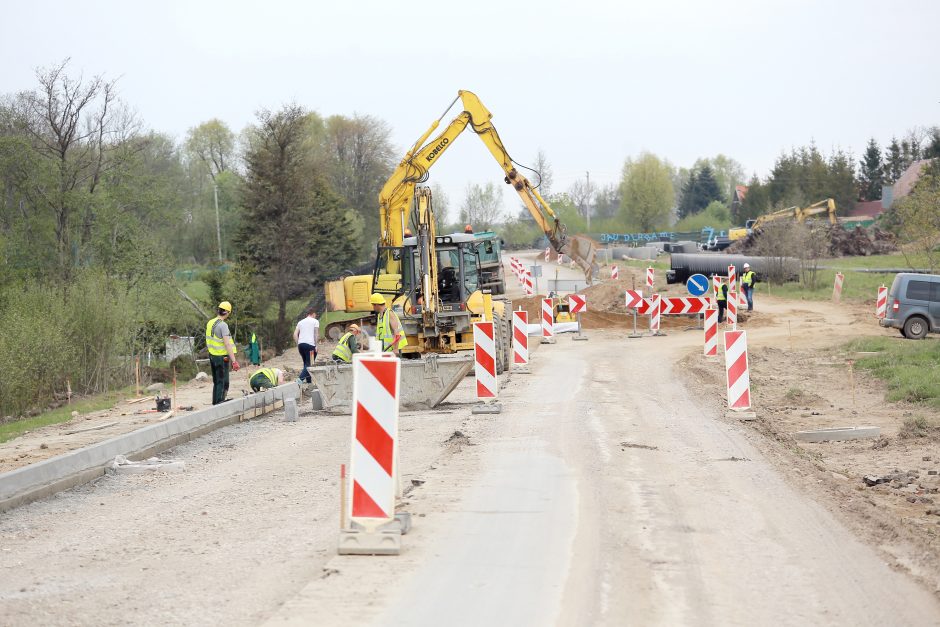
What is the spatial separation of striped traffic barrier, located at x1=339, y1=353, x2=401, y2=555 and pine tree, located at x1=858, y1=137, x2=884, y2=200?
4372 inches

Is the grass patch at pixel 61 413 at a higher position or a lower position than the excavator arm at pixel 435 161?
lower

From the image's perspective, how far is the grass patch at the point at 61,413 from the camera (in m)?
19.1

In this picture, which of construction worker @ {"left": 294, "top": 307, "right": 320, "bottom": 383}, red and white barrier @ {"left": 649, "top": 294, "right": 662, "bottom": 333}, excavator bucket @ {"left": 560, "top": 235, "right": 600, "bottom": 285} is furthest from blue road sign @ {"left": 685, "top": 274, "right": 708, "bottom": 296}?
construction worker @ {"left": 294, "top": 307, "right": 320, "bottom": 383}

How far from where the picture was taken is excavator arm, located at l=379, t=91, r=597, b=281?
24.6 metres

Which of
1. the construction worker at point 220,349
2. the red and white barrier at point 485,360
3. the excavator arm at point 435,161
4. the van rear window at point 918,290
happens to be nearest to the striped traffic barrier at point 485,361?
the red and white barrier at point 485,360

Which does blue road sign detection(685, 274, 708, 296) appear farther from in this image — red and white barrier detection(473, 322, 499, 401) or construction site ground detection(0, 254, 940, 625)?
red and white barrier detection(473, 322, 499, 401)

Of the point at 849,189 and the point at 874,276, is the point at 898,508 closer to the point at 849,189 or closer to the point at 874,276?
the point at 874,276

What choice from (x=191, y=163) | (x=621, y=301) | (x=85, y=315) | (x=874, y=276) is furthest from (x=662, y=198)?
(x=85, y=315)

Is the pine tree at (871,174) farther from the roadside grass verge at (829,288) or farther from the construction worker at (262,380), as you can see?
the construction worker at (262,380)

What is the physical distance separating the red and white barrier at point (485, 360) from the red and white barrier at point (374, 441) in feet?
28.3

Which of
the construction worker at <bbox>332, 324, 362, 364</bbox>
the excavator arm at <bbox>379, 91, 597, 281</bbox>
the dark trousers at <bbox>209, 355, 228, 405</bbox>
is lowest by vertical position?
the dark trousers at <bbox>209, 355, 228, 405</bbox>

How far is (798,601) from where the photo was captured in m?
6.16

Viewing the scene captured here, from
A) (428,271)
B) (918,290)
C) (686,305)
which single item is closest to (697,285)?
(686,305)

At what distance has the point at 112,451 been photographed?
1215 cm
